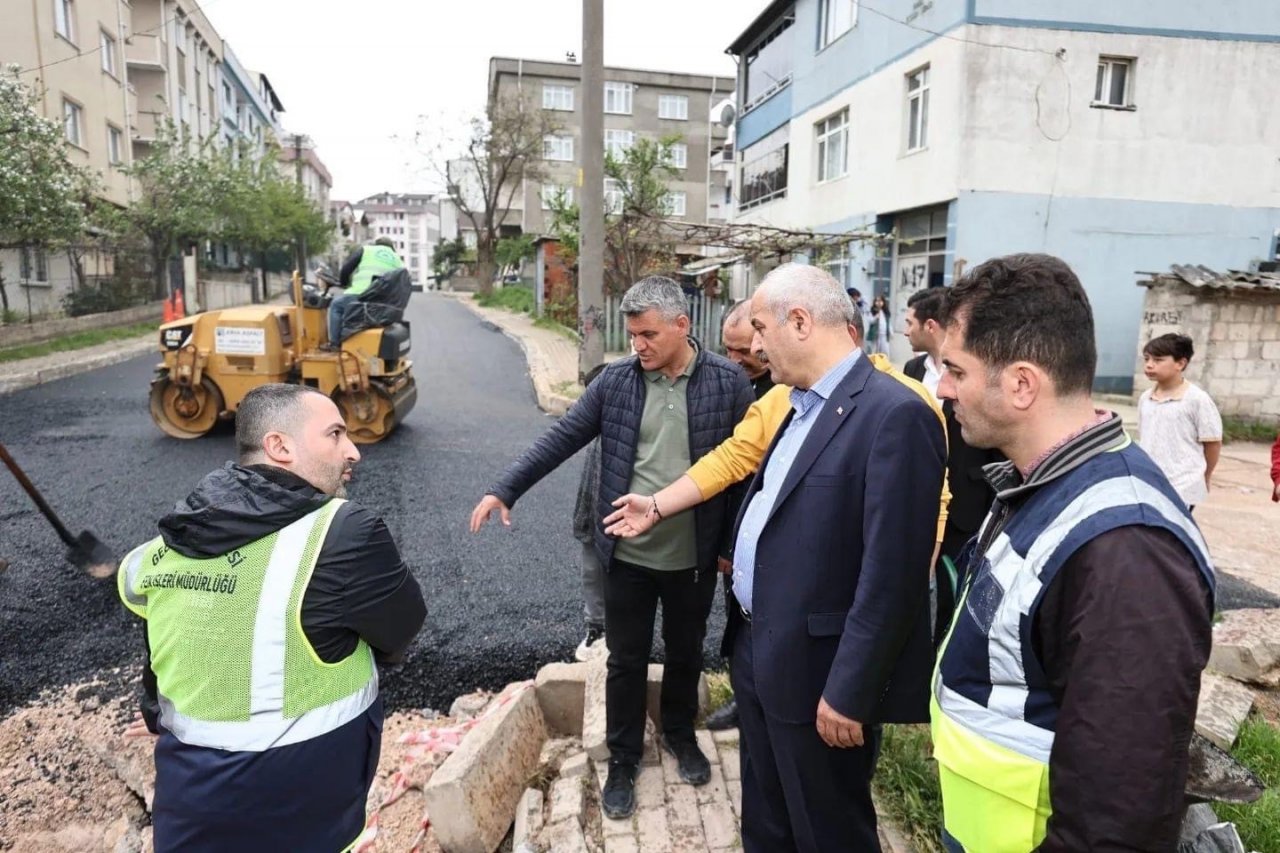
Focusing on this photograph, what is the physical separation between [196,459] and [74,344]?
9693mm

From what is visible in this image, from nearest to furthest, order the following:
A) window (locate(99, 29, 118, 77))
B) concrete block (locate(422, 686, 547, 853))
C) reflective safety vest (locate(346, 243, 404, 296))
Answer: concrete block (locate(422, 686, 547, 853)) → reflective safety vest (locate(346, 243, 404, 296)) → window (locate(99, 29, 118, 77))

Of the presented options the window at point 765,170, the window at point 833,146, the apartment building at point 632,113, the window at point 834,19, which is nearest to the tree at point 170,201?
the window at point 765,170

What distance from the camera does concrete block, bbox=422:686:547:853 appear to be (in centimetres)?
266

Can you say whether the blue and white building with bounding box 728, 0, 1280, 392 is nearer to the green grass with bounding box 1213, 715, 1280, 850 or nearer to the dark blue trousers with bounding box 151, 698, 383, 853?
the green grass with bounding box 1213, 715, 1280, 850

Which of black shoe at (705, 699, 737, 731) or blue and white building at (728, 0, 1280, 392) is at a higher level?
blue and white building at (728, 0, 1280, 392)

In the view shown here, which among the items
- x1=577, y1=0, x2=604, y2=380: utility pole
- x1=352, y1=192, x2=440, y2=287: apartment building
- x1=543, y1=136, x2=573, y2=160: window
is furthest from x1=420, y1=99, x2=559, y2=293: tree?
x1=352, y1=192, x2=440, y2=287: apartment building

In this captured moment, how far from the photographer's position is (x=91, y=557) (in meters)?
4.79

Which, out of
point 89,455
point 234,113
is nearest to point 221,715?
point 89,455

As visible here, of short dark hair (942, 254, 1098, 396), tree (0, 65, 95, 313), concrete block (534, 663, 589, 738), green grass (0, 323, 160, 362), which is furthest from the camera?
green grass (0, 323, 160, 362)

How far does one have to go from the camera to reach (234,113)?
42.5 m

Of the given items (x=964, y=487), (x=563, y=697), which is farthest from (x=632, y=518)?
(x=964, y=487)

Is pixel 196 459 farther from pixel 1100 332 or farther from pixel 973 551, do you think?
pixel 1100 332

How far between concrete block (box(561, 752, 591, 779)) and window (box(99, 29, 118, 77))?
26.6 m

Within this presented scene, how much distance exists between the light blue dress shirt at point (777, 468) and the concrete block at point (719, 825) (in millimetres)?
914
